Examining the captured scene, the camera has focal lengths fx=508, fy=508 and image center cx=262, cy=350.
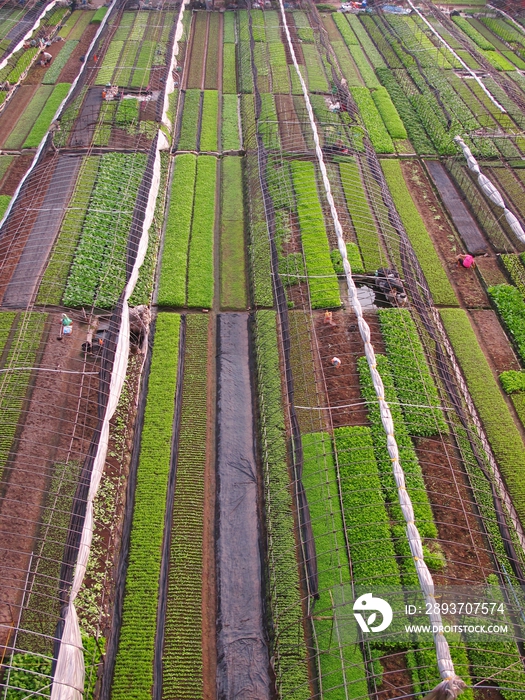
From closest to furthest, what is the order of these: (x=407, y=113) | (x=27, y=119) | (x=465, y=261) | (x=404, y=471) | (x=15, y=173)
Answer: (x=404, y=471) < (x=465, y=261) < (x=15, y=173) < (x=27, y=119) < (x=407, y=113)

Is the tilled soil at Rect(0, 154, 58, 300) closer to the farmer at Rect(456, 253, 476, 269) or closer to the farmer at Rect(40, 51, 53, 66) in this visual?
the farmer at Rect(40, 51, 53, 66)

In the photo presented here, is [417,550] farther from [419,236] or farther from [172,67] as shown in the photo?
[172,67]

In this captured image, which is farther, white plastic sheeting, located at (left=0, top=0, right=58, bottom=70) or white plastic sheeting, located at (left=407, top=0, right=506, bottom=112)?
white plastic sheeting, located at (left=0, top=0, right=58, bottom=70)

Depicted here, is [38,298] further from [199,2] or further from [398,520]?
[199,2]

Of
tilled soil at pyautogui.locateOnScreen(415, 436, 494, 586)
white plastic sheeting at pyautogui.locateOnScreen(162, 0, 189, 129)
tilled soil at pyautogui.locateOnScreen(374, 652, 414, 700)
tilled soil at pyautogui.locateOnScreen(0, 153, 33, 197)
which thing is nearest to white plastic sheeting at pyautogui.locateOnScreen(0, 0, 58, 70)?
white plastic sheeting at pyautogui.locateOnScreen(162, 0, 189, 129)

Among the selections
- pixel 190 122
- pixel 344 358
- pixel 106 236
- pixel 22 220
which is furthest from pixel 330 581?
pixel 190 122

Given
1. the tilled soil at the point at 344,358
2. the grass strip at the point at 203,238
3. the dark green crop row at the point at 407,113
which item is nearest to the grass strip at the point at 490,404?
the tilled soil at the point at 344,358
